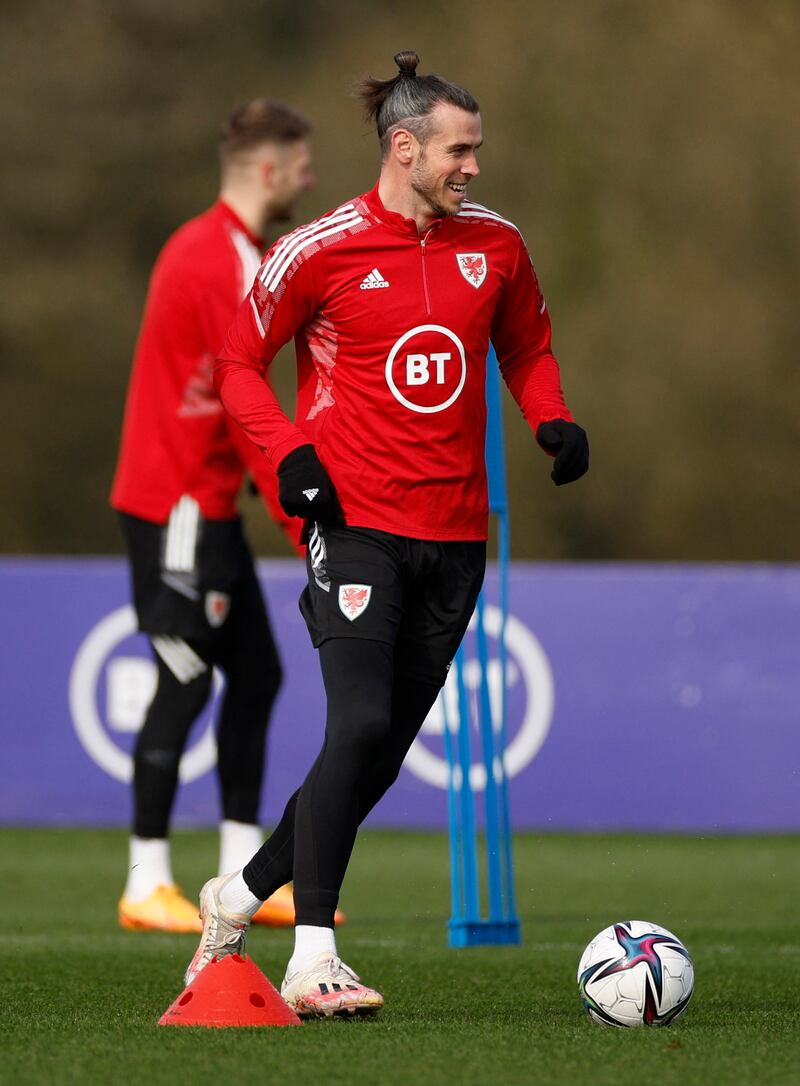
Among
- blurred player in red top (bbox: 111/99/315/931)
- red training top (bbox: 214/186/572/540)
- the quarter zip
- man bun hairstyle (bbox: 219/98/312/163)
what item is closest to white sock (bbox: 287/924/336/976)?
red training top (bbox: 214/186/572/540)

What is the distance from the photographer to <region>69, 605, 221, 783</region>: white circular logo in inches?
381

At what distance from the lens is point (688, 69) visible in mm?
25219

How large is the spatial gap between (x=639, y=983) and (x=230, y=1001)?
820 millimetres

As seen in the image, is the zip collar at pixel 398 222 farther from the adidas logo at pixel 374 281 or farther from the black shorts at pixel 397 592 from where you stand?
the black shorts at pixel 397 592

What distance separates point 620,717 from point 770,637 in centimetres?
79

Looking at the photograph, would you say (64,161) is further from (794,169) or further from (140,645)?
(140,645)

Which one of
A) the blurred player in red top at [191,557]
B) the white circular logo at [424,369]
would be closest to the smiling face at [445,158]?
the white circular logo at [424,369]

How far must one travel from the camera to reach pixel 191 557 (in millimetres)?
6574

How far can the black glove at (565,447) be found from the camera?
4.56 metres

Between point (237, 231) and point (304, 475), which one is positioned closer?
point (304, 475)

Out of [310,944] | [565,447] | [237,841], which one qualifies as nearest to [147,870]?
[237,841]

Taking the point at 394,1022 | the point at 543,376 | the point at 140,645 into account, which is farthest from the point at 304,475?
the point at 140,645

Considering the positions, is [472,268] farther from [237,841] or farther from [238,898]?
[237,841]

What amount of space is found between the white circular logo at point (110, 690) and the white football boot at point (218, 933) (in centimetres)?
518
